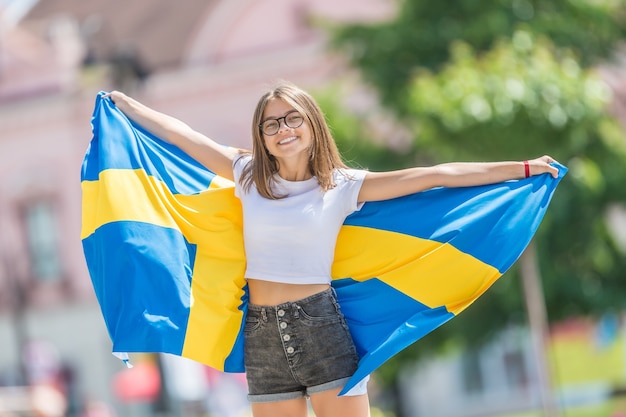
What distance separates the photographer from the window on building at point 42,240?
101 ft

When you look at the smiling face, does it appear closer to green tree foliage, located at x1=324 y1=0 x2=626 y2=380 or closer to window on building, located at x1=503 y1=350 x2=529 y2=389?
green tree foliage, located at x1=324 y1=0 x2=626 y2=380

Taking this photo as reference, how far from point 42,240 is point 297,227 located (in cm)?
2707

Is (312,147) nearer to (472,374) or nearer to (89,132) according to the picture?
(472,374)

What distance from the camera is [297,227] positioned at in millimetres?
4840

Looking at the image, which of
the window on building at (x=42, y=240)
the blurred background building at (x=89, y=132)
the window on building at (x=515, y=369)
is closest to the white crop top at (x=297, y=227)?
the blurred background building at (x=89, y=132)

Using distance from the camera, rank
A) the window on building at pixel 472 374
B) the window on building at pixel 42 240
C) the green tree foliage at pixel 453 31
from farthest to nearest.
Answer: the window on building at pixel 42 240, the window on building at pixel 472 374, the green tree foliage at pixel 453 31

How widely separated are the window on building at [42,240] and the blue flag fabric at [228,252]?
26003 mm

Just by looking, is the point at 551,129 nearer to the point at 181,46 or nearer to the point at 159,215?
the point at 159,215

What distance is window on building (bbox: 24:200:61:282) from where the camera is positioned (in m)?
30.8

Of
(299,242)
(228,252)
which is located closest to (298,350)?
(299,242)

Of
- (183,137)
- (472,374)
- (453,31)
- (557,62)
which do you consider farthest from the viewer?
(472,374)

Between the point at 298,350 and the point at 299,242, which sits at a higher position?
the point at 299,242

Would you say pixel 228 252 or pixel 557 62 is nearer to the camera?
pixel 228 252

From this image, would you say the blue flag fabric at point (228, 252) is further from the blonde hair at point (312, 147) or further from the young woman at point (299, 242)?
the blonde hair at point (312, 147)
